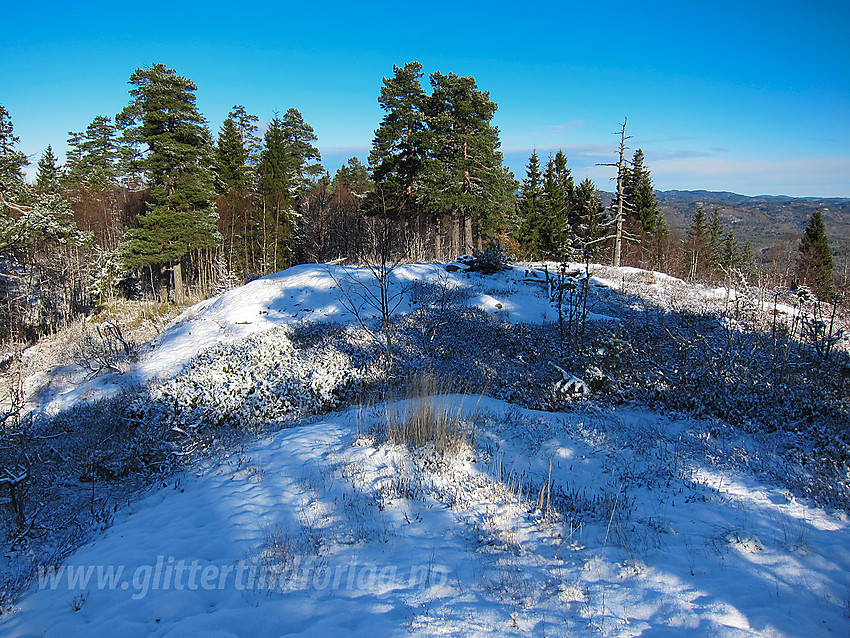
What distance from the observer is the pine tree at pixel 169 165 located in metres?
21.5

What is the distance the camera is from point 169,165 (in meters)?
22.0

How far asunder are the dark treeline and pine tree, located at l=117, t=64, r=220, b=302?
0.21 feet

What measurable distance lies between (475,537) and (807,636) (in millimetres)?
2289

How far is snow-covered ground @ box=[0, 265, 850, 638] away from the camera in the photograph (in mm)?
2900

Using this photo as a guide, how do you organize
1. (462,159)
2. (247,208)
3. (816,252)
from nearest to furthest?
(462,159)
(247,208)
(816,252)

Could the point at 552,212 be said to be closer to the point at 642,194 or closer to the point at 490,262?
the point at 642,194

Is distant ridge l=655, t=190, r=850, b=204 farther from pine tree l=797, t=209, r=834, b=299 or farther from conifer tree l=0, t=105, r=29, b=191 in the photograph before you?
conifer tree l=0, t=105, r=29, b=191

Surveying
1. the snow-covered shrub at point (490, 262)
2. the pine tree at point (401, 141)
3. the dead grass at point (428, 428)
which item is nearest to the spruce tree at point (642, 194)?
the pine tree at point (401, 141)

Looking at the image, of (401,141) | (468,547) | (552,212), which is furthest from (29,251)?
(552,212)

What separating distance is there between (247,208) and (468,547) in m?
28.2

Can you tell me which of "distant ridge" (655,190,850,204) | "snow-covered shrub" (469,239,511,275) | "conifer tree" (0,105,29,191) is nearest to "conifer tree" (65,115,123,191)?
"conifer tree" (0,105,29,191)

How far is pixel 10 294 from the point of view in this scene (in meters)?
20.8

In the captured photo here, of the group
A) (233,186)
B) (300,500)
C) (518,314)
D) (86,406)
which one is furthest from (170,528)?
(233,186)

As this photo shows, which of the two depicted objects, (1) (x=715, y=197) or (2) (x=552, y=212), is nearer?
(2) (x=552, y=212)
